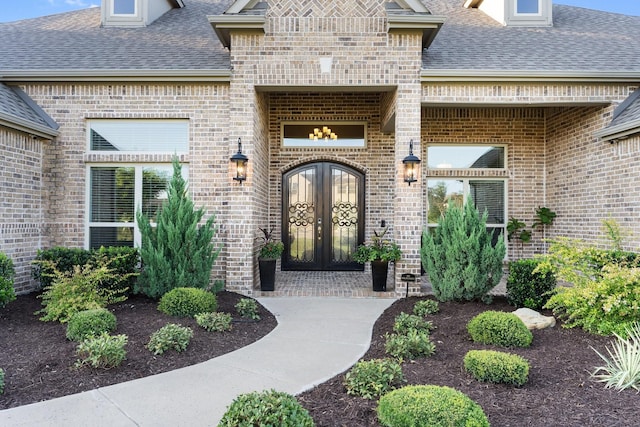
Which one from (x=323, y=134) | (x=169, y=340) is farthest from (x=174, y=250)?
(x=323, y=134)

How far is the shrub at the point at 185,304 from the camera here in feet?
15.6

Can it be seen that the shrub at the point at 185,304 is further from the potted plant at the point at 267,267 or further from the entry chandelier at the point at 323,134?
the entry chandelier at the point at 323,134

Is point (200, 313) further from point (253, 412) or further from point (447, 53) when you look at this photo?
point (447, 53)

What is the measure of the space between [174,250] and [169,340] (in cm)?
207

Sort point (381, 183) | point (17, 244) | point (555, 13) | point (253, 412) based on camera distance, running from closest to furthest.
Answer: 1. point (253, 412)
2. point (17, 244)
3. point (381, 183)
4. point (555, 13)

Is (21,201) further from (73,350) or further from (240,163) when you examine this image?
(73,350)

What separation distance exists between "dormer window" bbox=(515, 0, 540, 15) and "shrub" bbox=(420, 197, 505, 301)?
6.14m

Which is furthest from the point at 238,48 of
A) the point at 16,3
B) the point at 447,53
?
the point at 16,3

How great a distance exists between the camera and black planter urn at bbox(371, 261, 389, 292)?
6.63 m

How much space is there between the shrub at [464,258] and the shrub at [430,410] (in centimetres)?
332

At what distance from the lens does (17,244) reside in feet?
20.3

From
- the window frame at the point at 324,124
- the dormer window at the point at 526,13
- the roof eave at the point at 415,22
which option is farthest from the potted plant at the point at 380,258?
the dormer window at the point at 526,13

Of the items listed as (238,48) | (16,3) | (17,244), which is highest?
(16,3)

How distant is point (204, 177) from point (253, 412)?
17.5ft
